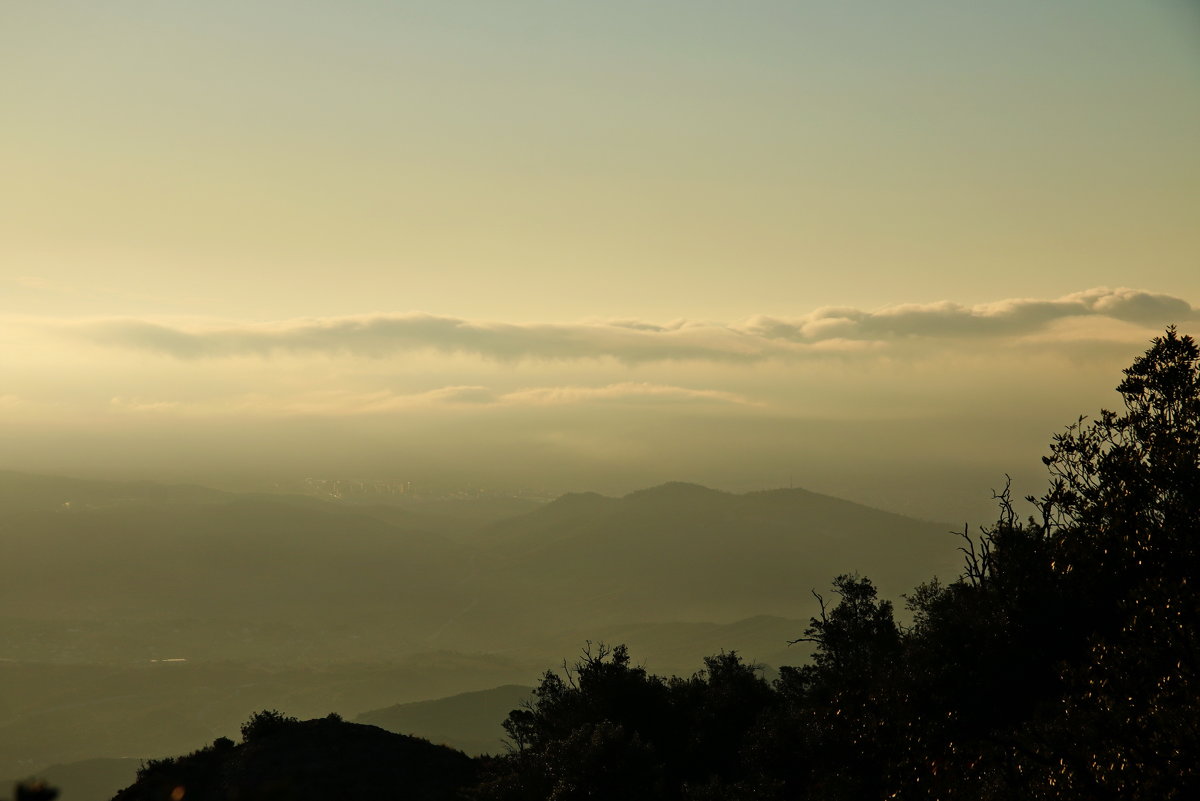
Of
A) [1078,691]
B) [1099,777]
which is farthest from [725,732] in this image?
[1099,777]

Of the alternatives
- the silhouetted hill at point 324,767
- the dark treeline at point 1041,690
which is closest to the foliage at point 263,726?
the silhouetted hill at point 324,767

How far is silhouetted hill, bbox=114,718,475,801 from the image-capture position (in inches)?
2172

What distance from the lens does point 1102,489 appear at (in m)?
35.9

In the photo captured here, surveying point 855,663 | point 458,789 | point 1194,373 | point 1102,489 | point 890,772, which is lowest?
point 458,789

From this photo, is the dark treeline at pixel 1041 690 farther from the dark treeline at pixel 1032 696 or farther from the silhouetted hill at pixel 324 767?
the silhouetted hill at pixel 324 767

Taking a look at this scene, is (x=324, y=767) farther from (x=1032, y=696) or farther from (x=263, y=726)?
(x=1032, y=696)

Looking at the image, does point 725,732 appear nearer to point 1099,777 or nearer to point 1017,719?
point 1017,719

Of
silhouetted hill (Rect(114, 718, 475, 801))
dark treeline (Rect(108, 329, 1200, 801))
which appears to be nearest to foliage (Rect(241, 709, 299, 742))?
silhouetted hill (Rect(114, 718, 475, 801))

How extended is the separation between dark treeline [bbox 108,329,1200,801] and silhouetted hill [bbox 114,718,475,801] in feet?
3.54

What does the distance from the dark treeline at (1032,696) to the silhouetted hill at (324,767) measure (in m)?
1.08

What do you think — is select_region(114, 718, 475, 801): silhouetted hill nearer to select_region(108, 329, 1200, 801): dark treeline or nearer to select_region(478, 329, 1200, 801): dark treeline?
select_region(108, 329, 1200, 801): dark treeline

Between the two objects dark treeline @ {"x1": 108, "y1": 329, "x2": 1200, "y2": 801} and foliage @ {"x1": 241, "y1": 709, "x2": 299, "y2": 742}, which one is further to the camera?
foliage @ {"x1": 241, "y1": 709, "x2": 299, "y2": 742}

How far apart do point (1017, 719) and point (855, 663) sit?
2263 centimetres

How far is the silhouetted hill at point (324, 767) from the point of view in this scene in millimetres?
55156
